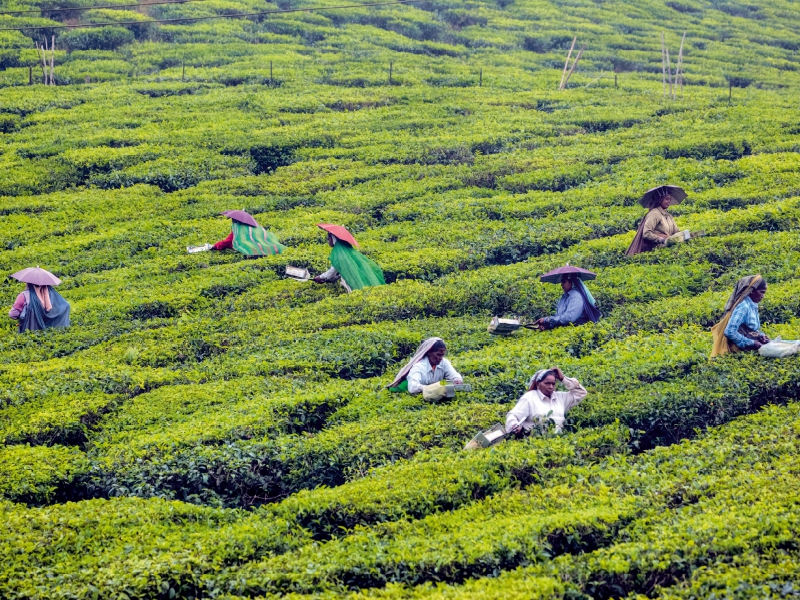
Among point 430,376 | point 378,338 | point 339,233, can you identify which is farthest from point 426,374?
point 339,233

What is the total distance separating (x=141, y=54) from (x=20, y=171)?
14.8m

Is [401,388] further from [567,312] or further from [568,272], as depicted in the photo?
[567,312]

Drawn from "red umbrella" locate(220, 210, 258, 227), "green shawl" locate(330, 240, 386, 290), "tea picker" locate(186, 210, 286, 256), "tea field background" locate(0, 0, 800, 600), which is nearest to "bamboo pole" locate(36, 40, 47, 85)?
"tea field background" locate(0, 0, 800, 600)

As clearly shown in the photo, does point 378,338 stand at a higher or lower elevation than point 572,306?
lower

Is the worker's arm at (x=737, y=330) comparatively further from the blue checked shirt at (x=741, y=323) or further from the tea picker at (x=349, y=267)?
the tea picker at (x=349, y=267)

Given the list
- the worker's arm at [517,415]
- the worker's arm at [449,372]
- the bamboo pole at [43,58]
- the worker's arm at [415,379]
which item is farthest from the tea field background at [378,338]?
the bamboo pole at [43,58]

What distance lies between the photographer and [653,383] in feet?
43.0

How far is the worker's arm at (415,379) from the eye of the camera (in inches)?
520

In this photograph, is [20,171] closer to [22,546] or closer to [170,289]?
[170,289]

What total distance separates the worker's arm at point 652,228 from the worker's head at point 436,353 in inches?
302

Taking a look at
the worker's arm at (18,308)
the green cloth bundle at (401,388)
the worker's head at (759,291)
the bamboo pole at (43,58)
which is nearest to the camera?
the worker's head at (759,291)

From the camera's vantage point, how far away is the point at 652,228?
62.4 feet

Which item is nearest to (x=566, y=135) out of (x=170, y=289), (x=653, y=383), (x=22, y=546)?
(x=170, y=289)

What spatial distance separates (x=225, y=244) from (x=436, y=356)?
10.1 metres
